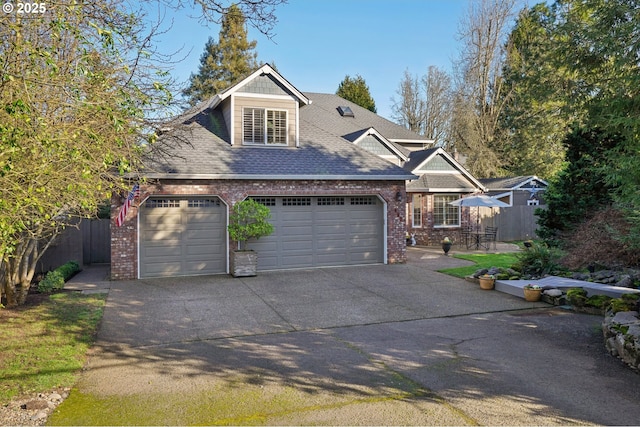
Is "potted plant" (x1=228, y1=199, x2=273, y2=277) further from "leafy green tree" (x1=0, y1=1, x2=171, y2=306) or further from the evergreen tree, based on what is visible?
the evergreen tree

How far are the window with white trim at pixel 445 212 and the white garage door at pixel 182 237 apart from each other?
1121 centimetres

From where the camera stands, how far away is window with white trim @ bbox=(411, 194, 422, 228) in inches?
821

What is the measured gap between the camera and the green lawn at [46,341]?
529 cm

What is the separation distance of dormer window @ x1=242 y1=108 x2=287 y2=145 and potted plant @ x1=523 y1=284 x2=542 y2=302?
8801 mm

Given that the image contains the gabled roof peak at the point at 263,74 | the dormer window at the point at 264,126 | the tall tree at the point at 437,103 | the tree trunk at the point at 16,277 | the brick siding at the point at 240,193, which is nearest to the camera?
the tree trunk at the point at 16,277

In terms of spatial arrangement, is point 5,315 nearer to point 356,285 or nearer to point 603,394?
point 356,285

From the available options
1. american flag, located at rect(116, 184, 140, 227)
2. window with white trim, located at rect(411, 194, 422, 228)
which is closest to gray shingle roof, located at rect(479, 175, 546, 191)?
window with white trim, located at rect(411, 194, 422, 228)

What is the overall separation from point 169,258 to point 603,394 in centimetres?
1086

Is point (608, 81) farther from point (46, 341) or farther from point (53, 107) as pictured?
point (46, 341)

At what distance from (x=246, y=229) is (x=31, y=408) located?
820 cm

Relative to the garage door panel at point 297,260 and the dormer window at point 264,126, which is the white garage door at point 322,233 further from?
the dormer window at point 264,126

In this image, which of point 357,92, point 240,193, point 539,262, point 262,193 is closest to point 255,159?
point 262,193

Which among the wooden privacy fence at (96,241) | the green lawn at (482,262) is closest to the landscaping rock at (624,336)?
the green lawn at (482,262)

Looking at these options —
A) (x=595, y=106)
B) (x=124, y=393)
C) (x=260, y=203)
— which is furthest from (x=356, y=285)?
(x=124, y=393)
